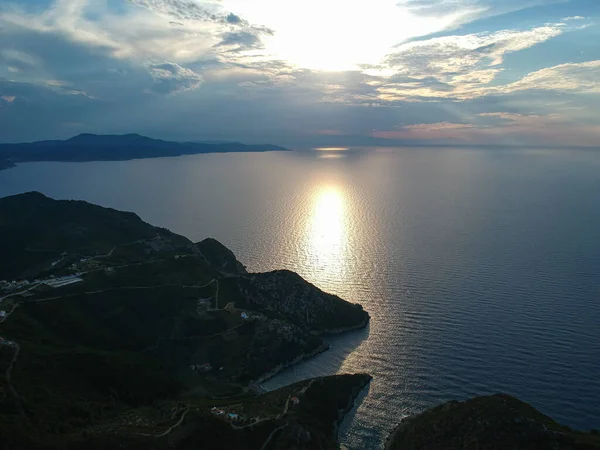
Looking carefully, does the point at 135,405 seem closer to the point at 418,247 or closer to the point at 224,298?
the point at 224,298

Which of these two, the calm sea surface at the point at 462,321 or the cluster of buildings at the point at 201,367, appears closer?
the calm sea surface at the point at 462,321

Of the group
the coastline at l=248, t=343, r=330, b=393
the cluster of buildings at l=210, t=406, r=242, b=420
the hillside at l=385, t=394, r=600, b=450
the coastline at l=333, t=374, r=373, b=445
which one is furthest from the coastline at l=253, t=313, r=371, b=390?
the hillside at l=385, t=394, r=600, b=450

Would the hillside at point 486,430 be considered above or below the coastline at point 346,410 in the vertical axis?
above

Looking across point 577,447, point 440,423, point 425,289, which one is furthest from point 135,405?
point 425,289

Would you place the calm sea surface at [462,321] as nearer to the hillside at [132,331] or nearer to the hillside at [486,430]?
the hillside at [486,430]

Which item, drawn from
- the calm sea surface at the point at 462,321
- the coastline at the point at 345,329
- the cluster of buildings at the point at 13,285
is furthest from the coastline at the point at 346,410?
the cluster of buildings at the point at 13,285

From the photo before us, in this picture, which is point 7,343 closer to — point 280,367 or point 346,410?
point 280,367
